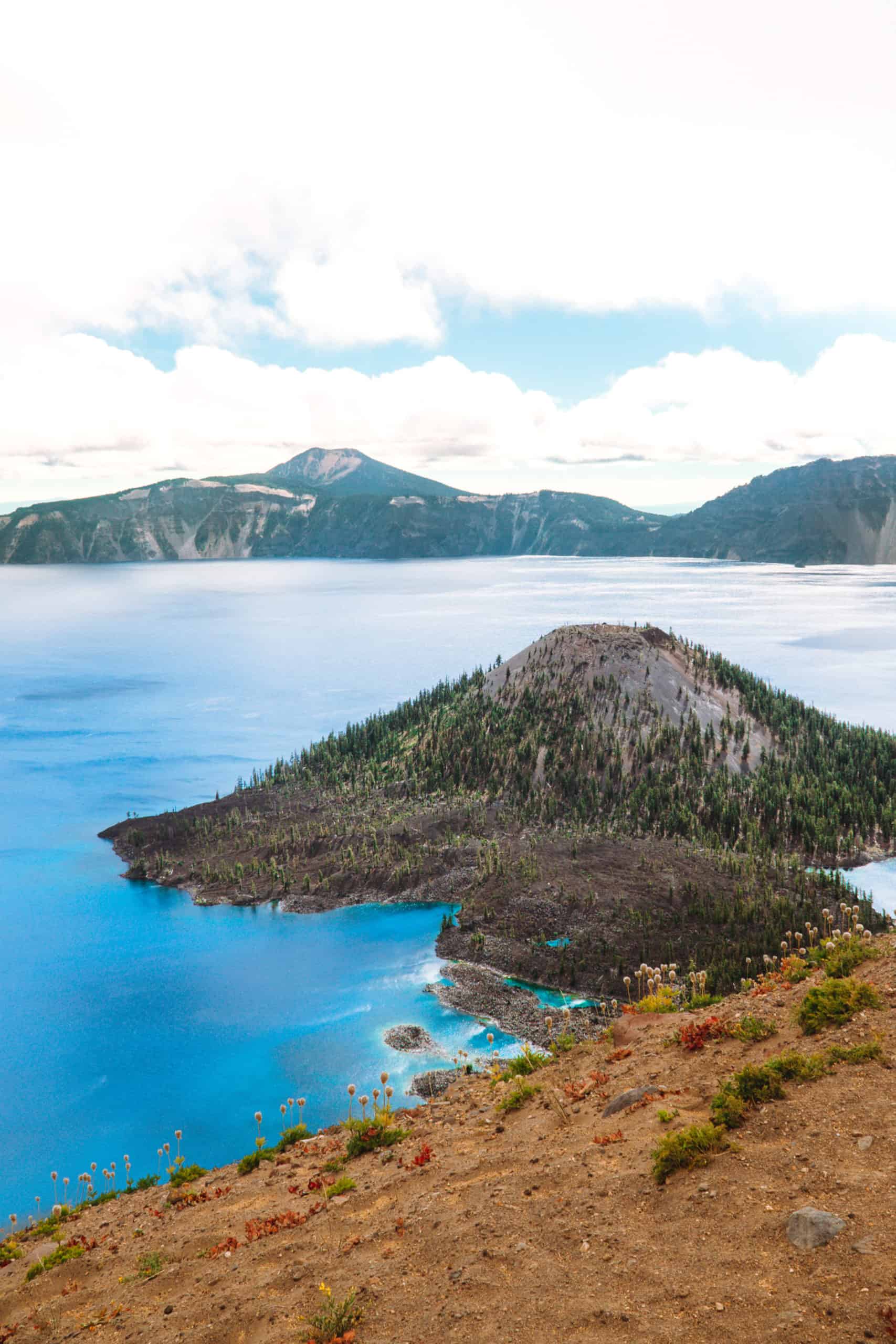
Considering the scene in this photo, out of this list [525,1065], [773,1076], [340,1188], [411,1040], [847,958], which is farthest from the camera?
[411,1040]

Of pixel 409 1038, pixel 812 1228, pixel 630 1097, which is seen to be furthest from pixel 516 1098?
pixel 409 1038

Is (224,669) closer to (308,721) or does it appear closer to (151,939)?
(308,721)

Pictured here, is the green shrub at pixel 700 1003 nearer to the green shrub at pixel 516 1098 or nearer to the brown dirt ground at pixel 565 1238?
the brown dirt ground at pixel 565 1238

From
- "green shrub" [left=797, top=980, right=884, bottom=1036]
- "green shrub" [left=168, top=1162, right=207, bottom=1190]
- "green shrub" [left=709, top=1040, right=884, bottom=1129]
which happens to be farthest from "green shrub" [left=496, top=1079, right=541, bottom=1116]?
"green shrub" [left=168, top=1162, right=207, bottom=1190]

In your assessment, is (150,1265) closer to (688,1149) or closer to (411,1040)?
(688,1149)

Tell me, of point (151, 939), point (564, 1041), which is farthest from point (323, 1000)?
point (564, 1041)

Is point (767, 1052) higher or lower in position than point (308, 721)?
higher
